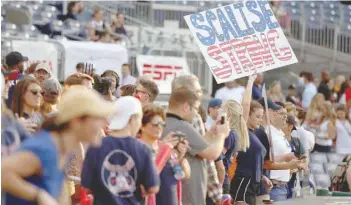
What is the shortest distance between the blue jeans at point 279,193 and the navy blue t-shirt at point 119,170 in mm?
6050

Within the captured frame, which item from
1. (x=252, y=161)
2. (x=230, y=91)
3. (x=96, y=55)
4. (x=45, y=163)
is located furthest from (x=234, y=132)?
(x=230, y=91)

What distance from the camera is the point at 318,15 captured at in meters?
30.2

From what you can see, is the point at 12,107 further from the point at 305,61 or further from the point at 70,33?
the point at 305,61

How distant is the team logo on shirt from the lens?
328 inches

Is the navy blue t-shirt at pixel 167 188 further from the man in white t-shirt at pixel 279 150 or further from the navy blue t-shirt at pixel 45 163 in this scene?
the man in white t-shirt at pixel 279 150

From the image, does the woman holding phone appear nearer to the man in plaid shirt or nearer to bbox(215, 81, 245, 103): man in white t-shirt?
the man in plaid shirt

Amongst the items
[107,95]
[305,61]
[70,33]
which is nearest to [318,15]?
[305,61]

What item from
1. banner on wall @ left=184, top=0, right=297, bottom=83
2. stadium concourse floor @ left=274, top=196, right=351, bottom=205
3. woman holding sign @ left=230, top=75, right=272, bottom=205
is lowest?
stadium concourse floor @ left=274, top=196, right=351, bottom=205

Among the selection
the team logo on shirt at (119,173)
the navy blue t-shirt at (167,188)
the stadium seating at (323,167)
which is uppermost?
the team logo on shirt at (119,173)

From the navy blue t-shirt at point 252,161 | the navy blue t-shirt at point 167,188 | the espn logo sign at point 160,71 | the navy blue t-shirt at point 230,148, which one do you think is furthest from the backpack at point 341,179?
the espn logo sign at point 160,71

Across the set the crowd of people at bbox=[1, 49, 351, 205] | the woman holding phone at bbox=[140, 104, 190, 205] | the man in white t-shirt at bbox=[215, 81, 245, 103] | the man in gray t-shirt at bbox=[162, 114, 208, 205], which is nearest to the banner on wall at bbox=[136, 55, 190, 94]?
the man in white t-shirt at bbox=[215, 81, 245, 103]

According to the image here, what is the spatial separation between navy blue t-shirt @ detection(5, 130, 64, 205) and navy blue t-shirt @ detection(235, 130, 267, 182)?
241 inches

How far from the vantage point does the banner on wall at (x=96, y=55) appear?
2180cm

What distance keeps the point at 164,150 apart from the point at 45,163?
89.8 inches
